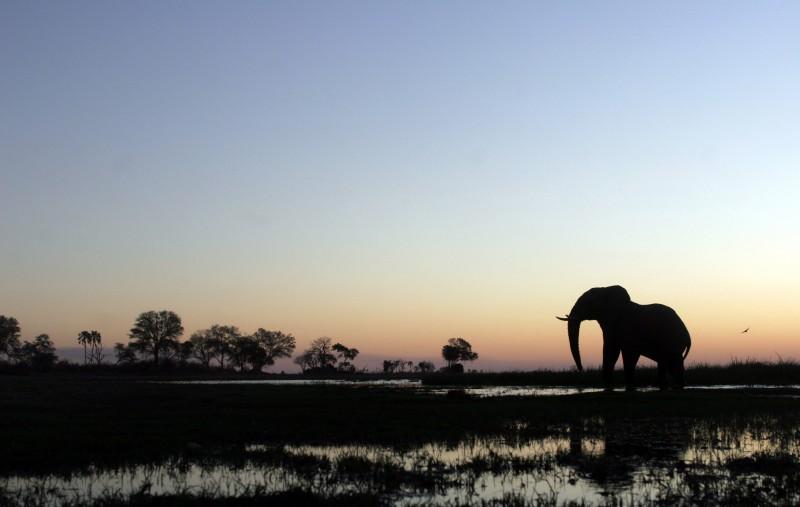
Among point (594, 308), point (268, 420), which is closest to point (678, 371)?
point (594, 308)

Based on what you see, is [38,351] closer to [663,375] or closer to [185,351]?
[185,351]

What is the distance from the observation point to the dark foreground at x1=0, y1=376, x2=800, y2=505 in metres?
9.32

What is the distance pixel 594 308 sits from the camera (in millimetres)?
36438

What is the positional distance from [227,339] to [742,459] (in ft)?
477

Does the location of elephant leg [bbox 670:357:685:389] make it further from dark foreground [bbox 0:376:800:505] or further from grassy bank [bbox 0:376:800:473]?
dark foreground [bbox 0:376:800:505]

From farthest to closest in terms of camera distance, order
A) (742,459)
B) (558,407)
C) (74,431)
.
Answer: (558,407) < (74,431) < (742,459)

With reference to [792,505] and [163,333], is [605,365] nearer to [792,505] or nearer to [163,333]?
[792,505]

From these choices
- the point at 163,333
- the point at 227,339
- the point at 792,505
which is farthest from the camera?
the point at 227,339

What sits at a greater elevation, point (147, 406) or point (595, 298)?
point (595, 298)

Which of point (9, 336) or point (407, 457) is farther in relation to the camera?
point (9, 336)

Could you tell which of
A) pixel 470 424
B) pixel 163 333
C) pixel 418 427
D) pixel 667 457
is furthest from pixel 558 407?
pixel 163 333

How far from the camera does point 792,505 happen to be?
325 inches

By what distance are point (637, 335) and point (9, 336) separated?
13163 centimetres

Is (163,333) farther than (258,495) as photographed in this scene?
Yes
